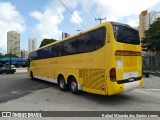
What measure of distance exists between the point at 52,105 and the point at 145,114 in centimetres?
351

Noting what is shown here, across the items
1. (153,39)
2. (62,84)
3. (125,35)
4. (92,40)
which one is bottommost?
(62,84)

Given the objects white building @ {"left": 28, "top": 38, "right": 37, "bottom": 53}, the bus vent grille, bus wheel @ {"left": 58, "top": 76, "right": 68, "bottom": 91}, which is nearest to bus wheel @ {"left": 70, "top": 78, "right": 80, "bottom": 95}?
bus wheel @ {"left": 58, "top": 76, "right": 68, "bottom": 91}

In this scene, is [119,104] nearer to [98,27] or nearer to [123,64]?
[123,64]

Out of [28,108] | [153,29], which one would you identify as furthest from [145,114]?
[153,29]

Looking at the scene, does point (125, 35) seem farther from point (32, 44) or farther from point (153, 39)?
point (32, 44)

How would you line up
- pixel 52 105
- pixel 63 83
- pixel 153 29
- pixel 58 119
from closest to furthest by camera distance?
pixel 58 119 < pixel 52 105 < pixel 63 83 < pixel 153 29

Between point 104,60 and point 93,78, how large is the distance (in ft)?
3.41

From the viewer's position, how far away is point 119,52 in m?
7.36

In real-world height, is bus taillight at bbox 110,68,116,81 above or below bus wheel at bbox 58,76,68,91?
above

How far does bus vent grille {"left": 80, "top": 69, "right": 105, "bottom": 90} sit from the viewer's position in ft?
24.5

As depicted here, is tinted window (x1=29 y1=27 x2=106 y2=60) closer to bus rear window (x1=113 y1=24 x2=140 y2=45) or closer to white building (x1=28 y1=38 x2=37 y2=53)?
bus rear window (x1=113 y1=24 x2=140 y2=45)

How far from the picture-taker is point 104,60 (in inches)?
290

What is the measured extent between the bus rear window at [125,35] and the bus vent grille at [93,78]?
1554 mm

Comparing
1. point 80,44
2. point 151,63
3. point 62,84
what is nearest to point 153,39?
point 151,63
